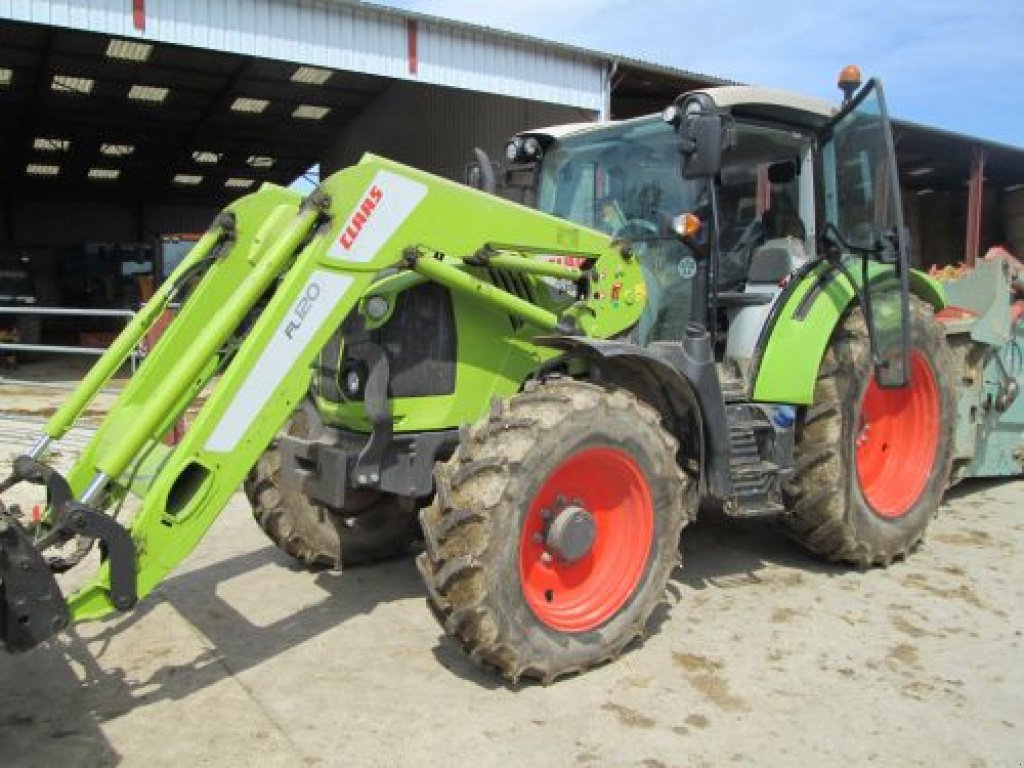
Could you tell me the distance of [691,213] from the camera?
445 cm

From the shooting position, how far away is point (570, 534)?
3.59m

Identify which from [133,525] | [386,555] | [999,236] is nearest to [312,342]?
[133,525]

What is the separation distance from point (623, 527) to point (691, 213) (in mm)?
1589

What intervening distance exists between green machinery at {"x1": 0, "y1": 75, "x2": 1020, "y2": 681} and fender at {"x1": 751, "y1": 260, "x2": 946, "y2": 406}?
1cm

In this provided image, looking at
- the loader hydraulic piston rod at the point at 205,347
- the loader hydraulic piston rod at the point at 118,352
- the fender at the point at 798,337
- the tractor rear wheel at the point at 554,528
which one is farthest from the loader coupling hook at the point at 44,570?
the fender at the point at 798,337

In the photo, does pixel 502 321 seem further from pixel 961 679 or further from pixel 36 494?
pixel 36 494

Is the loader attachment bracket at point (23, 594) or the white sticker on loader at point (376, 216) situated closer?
the loader attachment bracket at point (23, 594)

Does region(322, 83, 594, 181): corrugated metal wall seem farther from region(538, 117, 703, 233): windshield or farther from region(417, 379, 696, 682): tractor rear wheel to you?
region(417, 379, 696, 682): tractor rear wheel

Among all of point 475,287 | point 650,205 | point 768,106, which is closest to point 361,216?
point 475,287

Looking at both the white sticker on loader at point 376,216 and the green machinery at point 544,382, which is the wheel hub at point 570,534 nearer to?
the green machinery at point 544,382

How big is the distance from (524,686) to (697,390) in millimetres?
1498

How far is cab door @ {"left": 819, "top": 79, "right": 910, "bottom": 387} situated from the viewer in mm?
4715

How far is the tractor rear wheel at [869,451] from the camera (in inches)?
185

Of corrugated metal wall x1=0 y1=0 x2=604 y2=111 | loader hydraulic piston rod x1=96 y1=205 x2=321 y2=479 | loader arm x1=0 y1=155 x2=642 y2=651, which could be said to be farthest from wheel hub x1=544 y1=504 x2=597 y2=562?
corrugated metal wall x1=0 y1=0 x2=604 y2=111
